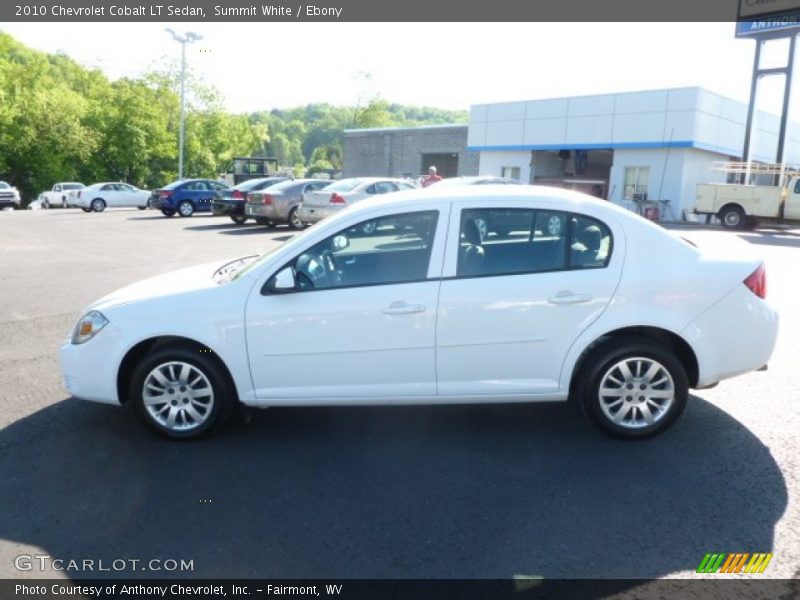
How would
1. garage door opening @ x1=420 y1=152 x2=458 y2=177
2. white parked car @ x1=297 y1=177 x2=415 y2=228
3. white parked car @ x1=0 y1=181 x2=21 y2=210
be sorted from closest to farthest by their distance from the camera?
white parked car @ x1=297 y1=177 x2=415 y2=228 → white parked car @ x1=0 y1=181 x2=21 y2=210 → garage door opening @ x1=420 y1=152 x2=458 y2=177

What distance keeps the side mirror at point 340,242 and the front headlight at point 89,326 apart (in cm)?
160

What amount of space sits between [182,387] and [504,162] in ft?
118

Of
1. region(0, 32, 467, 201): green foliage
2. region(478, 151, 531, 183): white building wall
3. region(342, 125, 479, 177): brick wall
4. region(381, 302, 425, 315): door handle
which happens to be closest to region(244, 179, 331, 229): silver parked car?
region(381, 302, 425, 315): door handle

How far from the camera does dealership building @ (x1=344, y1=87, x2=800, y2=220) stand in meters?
31.0

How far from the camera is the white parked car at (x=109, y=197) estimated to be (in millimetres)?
31484

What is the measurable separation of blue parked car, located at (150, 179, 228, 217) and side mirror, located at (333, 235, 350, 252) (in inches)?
862

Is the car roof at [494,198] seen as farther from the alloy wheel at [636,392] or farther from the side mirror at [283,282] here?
the alloy wheel at [636,392]

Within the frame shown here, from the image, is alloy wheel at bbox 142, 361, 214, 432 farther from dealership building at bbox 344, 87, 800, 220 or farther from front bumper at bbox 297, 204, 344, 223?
dealership building at bbox 344, 87, 800, 220

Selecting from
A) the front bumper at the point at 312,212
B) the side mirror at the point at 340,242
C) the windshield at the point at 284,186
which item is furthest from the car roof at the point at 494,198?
the windshield at the point at 284,186

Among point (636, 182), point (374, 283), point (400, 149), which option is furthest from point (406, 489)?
point (400, 149)

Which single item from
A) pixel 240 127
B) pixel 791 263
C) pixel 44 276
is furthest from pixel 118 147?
pixel 791 263

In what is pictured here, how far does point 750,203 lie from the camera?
24.0 metres

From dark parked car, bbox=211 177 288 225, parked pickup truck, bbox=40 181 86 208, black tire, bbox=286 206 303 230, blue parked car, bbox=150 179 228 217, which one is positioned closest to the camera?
black tire, bbox=286 206 303 230
